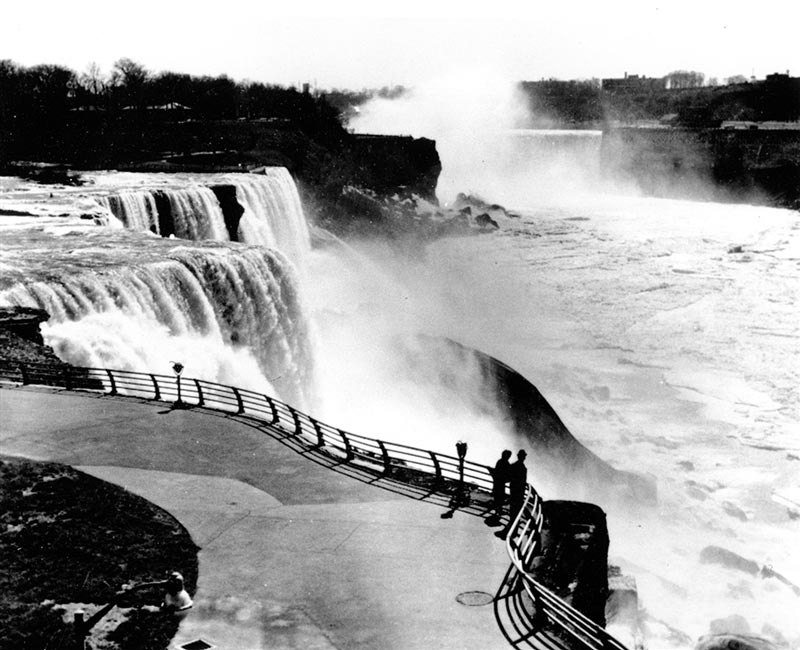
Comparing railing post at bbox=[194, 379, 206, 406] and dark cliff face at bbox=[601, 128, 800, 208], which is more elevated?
dark cliff face at bbox=[601, 128, 800, 208]

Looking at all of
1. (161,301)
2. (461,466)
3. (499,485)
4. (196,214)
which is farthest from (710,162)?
(499,485)

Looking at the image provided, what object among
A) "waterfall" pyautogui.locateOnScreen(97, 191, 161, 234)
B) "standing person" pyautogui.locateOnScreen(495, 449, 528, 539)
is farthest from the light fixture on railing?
"waterfall" pyautogui.locateOnScreen(97, 191, 161, 234)

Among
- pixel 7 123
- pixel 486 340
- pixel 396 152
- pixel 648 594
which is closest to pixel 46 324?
pixel 648 594

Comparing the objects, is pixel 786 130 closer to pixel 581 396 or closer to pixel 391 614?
pixel 581 396

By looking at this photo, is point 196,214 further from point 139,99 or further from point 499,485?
point 139,99

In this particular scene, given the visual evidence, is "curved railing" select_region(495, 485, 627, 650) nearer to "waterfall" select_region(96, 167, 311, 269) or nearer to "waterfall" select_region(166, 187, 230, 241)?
"waterfall" select_region(96, 167, 311, 269)

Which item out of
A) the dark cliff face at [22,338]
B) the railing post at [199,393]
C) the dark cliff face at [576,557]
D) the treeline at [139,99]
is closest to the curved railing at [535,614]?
the dark cliff face at [576,557]
